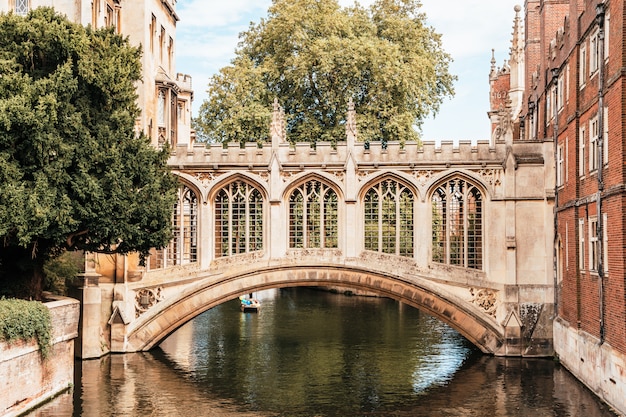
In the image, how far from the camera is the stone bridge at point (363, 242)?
22.6 metres

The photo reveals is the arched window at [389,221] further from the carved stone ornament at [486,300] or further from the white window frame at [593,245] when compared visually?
the white window frame at [593,245]

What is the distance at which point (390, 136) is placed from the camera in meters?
30.8

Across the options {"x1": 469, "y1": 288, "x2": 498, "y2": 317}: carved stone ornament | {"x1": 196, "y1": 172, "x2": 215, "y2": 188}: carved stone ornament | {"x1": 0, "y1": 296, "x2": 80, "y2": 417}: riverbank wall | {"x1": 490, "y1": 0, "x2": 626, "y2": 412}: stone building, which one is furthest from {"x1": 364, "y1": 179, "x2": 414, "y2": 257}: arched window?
{"x1": 0, "y1": 296, "x2": 80, "y2": 417}: riverbank wall

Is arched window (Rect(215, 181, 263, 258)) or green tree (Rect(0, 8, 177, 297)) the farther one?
arched window (Rect(215, 181, 263, 258))

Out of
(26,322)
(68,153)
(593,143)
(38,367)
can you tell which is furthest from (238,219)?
(593,143)

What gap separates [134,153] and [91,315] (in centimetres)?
589

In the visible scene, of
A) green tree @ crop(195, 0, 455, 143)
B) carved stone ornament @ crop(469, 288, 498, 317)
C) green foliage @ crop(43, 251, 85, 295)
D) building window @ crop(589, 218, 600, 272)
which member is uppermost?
green tree @ crop(195, 0, 455, 143)

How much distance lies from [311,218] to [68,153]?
8.45 metres

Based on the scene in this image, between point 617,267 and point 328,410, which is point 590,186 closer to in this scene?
point 617,267

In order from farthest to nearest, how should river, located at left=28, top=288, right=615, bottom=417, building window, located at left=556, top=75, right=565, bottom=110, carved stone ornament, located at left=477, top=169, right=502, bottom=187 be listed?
1. carved stone ornament, located at left=477, top=169, right=502, bottom=187
2. building window, located at left=556, top=75, right=565, bottom=110
3. river, located at left=28, top=288, right=615, bottom=417

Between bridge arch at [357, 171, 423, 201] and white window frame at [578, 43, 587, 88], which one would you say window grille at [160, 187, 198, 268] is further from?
white window frame at [578, 43, 587, 88]

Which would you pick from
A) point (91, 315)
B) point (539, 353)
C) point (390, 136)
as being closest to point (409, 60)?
point (390, 136)

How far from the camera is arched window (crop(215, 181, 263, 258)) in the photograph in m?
23.6

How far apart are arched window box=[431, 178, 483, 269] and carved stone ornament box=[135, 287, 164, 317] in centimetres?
836
